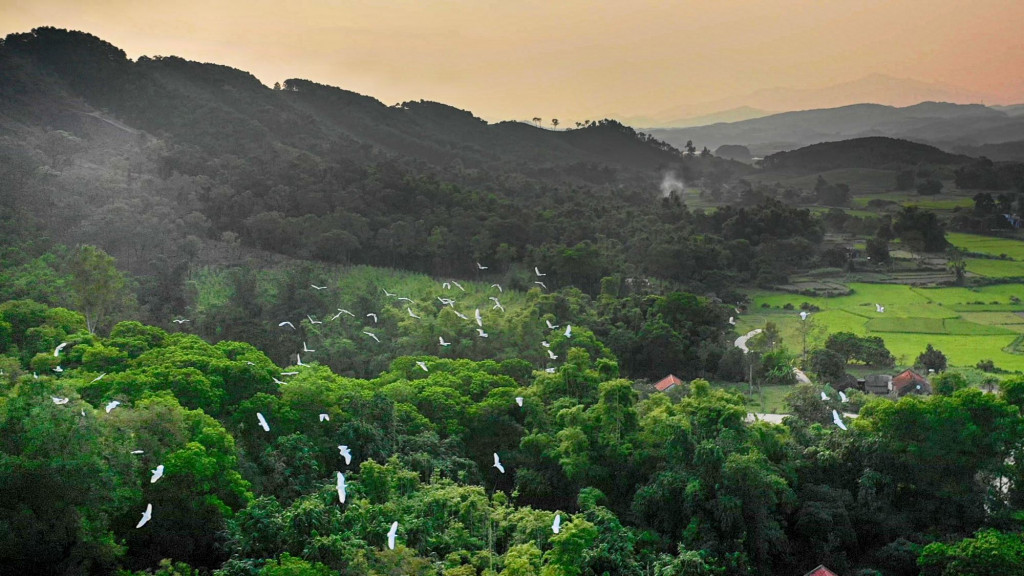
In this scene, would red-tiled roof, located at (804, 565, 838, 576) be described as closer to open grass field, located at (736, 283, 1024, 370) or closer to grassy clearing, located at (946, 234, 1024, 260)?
open grass field, located at (736, 283, 1024, 370)

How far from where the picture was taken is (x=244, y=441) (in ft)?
64.6

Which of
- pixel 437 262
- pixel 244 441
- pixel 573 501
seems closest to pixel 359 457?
pixel 244 441

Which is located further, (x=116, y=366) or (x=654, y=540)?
(x=116, y=366)

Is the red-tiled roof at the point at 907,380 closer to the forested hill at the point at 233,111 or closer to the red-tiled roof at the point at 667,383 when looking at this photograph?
the red-tiled roof at the point at 667,383

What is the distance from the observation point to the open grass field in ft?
127

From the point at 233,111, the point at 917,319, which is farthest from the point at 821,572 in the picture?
the point at 233,111

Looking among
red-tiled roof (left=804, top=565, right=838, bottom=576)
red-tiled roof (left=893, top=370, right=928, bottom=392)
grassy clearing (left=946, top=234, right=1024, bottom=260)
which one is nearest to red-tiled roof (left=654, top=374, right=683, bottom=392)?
red-tiled roof (left=893, top=370, right=928, bottom=392)

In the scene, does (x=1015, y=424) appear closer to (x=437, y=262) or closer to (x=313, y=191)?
(x=437, y=262)

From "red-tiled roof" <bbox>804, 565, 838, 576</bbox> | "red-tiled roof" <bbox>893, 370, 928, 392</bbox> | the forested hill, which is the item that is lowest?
"red-tiled roof" <bbox>804, 565, 838, 576</bbox>

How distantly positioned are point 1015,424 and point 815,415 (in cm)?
638

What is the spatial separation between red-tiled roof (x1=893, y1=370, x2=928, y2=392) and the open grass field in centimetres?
551

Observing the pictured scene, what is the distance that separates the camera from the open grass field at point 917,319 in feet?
127

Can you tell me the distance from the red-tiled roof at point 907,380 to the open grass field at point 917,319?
18.1 ft

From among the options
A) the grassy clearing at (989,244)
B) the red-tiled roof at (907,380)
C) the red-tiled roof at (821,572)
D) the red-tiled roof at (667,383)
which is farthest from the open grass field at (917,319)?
the red-tiled roof at (821,572)
